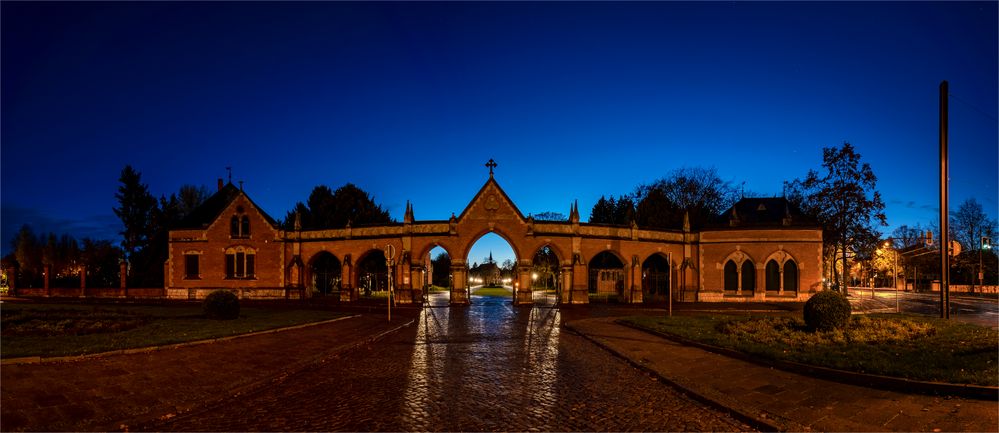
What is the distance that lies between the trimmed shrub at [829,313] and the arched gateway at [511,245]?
15.3 m

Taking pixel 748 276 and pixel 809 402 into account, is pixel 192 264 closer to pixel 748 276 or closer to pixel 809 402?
pixel 748 276

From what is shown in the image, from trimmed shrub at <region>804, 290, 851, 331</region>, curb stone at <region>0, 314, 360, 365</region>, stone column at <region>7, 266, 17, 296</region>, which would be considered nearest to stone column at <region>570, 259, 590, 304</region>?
trimmed shrub at <region>804, 290, 851, 331</region>

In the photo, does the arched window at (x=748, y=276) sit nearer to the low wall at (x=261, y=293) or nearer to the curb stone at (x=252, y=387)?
the curb stone at (x=252, y=387)

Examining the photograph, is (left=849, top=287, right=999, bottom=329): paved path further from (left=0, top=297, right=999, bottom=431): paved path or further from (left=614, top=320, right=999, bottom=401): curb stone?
(left=0, top=297, right=999, bottom=431): paved path

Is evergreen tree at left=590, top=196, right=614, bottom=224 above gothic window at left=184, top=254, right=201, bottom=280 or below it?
above

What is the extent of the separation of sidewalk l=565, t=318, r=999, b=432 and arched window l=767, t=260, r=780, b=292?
28766mm

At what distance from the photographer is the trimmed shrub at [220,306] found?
19125 mm

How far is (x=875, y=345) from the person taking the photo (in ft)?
40.4

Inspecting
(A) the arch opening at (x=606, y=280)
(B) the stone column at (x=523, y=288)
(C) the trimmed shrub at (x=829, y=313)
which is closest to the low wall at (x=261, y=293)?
(B) the stone column at (x=523, y=288)

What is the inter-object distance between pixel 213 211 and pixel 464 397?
4289 cm

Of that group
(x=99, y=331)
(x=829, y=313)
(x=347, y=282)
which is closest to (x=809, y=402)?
(x=829, y=313)

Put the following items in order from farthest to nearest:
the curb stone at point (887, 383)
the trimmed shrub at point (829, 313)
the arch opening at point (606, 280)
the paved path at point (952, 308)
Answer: the arch opening at point (606, 280), the paved path at point (952, 308), the trimmed shrub at point (829, 313), the curb stone at point (887, 383)

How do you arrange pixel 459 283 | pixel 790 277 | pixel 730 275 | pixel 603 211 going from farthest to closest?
pixel 603 211, pixel 730 275, pixel 790 277, pixel 459 283

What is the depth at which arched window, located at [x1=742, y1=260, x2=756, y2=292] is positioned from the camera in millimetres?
36781
